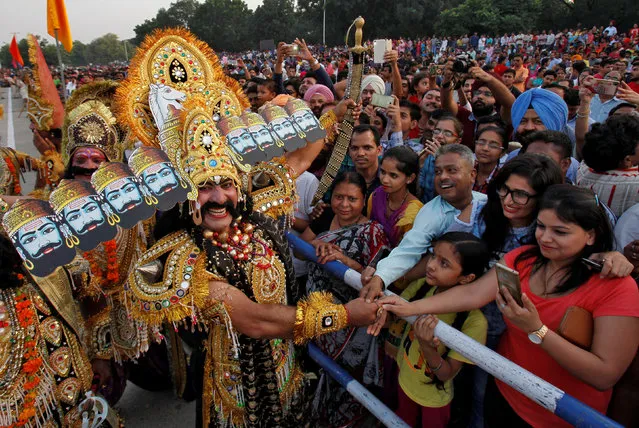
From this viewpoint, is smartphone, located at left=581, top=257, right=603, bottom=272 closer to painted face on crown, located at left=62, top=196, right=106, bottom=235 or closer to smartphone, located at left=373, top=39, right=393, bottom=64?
painted face on crown, located at left=62, top=196, right=106, bottom=235

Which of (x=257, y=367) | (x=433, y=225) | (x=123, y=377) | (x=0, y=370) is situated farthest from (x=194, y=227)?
(x=123, y=377)

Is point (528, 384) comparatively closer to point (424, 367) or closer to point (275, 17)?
point (424, 367)

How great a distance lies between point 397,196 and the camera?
283 centimetres

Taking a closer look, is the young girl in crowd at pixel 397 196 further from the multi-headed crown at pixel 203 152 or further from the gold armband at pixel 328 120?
the multi-headed crown at pixel 203 152

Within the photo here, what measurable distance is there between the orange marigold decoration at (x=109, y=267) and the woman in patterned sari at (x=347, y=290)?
4.00 ft

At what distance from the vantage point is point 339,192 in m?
2.76

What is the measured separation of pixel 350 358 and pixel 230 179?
1.36 metres

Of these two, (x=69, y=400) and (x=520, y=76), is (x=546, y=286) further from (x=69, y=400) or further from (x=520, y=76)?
(x=520, y=76)

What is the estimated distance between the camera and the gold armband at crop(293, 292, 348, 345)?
1.86 m

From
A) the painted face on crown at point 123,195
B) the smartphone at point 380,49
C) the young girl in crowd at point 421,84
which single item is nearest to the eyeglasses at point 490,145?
the smartphone at point 380,49

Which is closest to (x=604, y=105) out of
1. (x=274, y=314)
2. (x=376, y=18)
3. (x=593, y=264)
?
(x=593, y=264)

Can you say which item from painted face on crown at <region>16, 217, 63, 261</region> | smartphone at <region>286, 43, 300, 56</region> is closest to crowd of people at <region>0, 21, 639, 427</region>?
painted face on crown at <region>16, 217, 63, 261</region>

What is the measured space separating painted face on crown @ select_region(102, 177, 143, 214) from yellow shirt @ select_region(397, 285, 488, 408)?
1396mm

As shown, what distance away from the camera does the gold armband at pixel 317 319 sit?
186 centimetres
